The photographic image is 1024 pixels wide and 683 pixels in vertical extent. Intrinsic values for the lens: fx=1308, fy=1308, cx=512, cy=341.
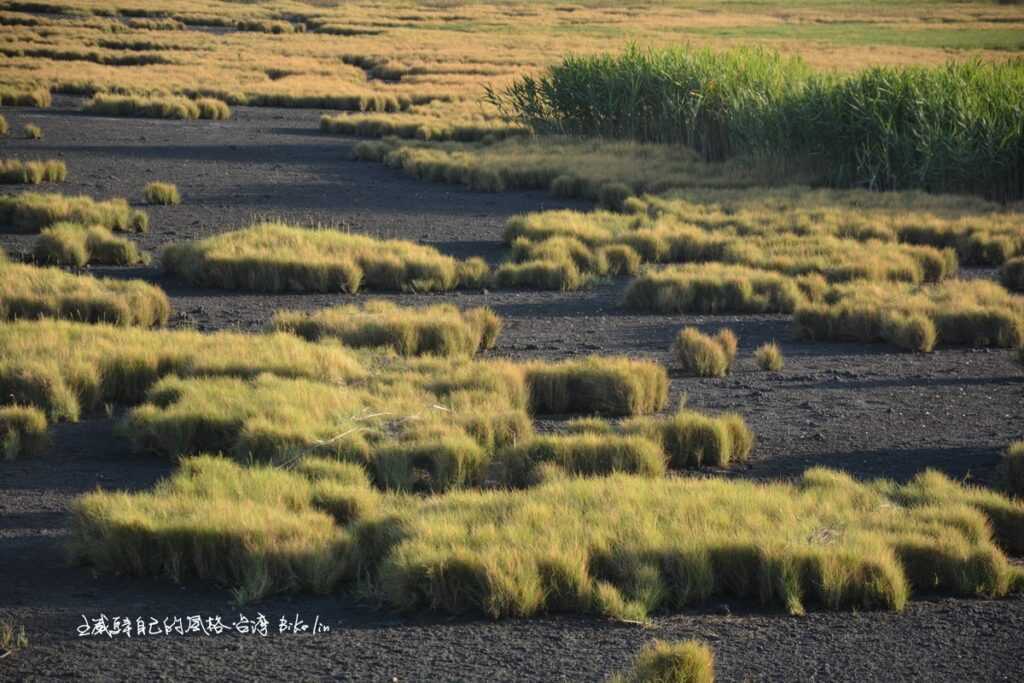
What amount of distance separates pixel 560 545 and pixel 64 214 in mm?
16335

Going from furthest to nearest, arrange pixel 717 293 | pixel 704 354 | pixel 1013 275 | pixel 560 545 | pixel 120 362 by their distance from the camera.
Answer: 1. pixel 1013 275
2. pixel 717 293
3. pixel 704 354
4. pixel 120 362
5. pixel 560 545

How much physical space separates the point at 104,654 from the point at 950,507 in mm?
4876

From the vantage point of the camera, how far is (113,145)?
32969mm

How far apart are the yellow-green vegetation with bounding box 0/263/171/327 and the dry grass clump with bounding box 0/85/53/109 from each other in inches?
1142

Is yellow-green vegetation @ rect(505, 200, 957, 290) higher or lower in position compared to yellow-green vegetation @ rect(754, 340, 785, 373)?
lower

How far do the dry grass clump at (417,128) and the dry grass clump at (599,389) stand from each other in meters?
24.2

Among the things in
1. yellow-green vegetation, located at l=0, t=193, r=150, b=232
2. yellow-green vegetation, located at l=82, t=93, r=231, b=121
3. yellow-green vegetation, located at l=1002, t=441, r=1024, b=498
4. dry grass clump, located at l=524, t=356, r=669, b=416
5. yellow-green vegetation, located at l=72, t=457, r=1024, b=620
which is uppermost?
yellow-green vegetation, located at l=72, t=457, r=1024, b=620

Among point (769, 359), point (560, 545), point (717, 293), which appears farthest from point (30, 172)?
point (560, 545)

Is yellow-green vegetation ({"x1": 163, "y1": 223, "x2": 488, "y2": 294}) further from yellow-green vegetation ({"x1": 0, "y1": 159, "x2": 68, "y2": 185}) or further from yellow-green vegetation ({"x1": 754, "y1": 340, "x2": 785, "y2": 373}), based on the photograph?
yellow-green vegetation ({"x1": 0, "y1": 159, "x2": 68, "y2": 185})

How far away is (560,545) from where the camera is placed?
22.5 ft

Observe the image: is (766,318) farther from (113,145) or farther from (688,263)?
(113,145)

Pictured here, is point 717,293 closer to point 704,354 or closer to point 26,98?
point 704,354

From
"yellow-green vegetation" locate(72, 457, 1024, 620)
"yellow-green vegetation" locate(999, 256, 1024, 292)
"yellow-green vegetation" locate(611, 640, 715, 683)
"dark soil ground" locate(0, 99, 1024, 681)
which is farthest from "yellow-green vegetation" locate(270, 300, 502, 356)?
"yellow-green vegetation" locate(999, 256, 1024, 292)

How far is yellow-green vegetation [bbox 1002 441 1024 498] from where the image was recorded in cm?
886
